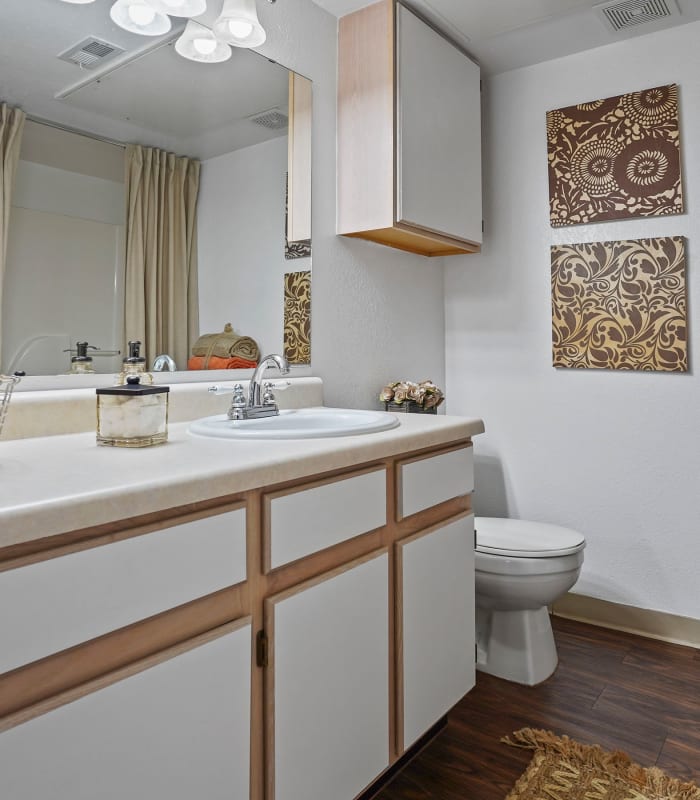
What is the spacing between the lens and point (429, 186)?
2146mm

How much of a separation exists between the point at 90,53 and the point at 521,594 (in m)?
1.88

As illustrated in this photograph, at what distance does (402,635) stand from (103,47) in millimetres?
1541

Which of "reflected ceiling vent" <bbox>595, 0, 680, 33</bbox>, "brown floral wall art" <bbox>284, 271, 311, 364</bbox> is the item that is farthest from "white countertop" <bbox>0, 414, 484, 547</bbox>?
"reflected ceiling vent" <bbox>595, 0, 680, 33</bbox>

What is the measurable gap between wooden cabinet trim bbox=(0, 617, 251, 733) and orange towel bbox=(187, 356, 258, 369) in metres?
0.84

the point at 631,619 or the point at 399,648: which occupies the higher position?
the point at 399,648

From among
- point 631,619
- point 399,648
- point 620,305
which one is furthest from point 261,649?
point 620,305

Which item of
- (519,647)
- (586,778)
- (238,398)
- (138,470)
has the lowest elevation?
(586,778)

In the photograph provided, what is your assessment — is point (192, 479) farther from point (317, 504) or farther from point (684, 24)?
point (684, 24)

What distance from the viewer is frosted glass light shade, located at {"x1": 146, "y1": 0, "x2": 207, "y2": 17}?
1488 millimetres

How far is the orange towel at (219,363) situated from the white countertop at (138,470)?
0.29 meters

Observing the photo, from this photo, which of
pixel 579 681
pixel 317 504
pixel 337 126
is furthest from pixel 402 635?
Answer: pixel 337 126

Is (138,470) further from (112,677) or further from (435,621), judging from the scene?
(435,621)

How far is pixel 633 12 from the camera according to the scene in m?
2.10

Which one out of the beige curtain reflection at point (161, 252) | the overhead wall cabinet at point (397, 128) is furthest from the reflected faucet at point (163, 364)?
the overhead wall cabinet at point (397, 128)
